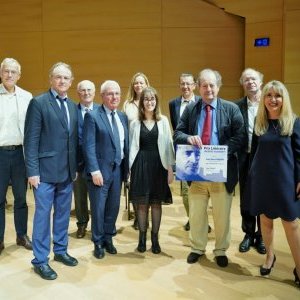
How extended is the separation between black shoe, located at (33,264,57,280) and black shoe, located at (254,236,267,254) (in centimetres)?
169

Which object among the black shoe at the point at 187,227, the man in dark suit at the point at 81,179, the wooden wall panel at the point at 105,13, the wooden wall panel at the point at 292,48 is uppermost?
the wooden wall panel at the point at 105,13

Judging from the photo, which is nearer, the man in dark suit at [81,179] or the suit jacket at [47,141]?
the suit jacket at [47,141]

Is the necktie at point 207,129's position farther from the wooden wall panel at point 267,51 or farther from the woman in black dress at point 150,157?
the wooden wall panel at point 267,51

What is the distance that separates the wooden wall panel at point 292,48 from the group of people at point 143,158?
2514 millimetres

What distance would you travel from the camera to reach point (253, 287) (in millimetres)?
2854

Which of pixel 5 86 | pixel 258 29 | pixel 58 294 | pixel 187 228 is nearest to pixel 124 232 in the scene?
pixel 187 228

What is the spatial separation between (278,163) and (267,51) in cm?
369

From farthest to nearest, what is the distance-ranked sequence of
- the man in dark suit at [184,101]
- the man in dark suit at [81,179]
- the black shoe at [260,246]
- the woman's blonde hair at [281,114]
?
the man in dark suit at [184,101], the man in dark suit at [81,179], the black shoe at [260,246], the woman's blonde hair at [281,114]

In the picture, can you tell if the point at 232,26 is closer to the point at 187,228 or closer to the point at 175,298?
the point at 187,228

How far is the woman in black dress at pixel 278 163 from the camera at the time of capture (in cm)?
268

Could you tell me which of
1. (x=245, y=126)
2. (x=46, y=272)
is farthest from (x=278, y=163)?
(x=46, y=272)

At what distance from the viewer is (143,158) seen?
3402 mm

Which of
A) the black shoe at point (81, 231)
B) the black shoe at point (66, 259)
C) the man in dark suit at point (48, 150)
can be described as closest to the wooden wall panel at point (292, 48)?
the black shoe at point (81, 231)

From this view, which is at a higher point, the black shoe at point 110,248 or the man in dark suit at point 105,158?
the man in dark suit at point 105,158
